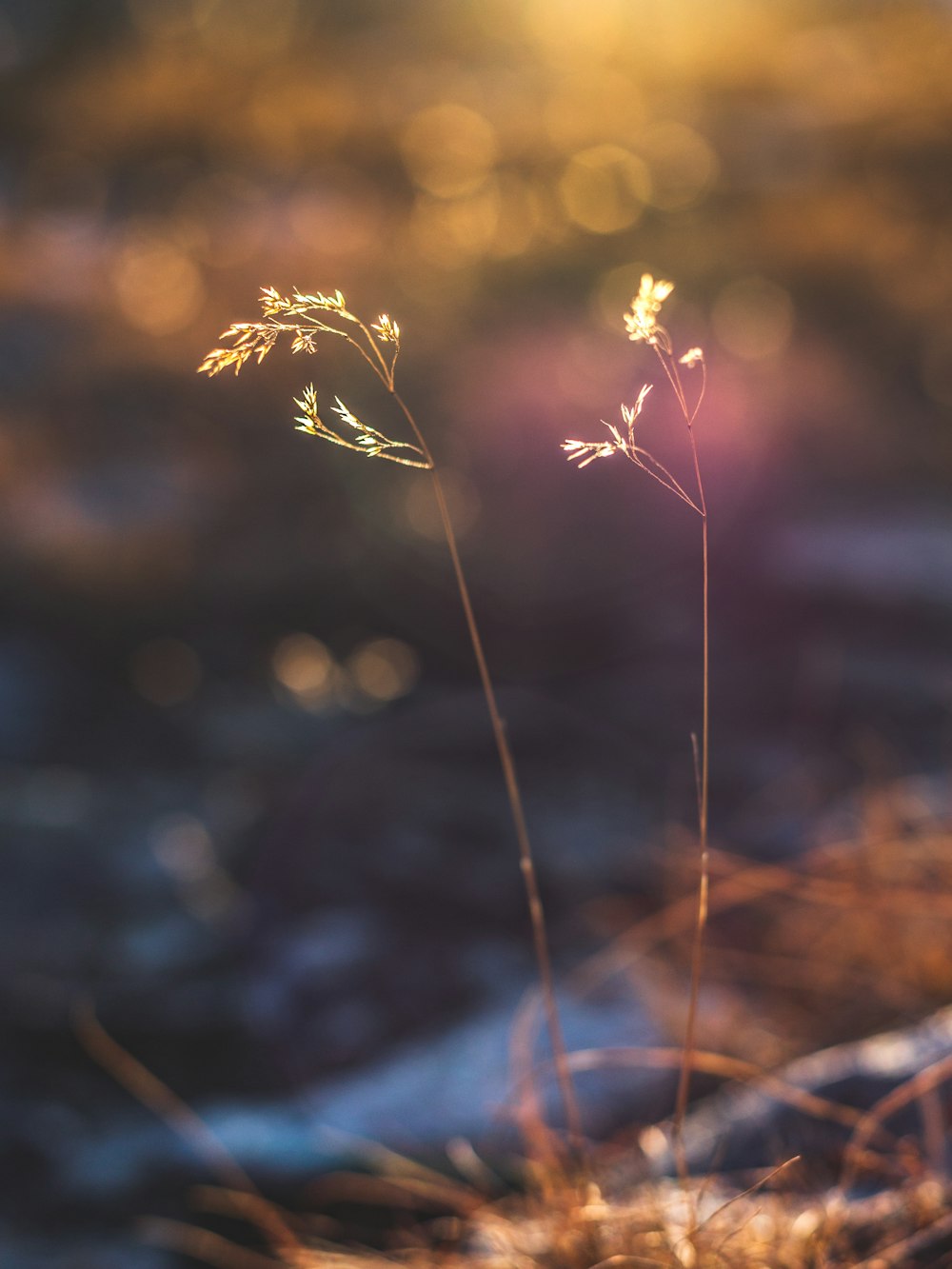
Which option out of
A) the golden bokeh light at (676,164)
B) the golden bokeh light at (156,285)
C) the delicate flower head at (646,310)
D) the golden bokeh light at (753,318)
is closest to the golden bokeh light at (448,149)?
the golden bokeh light at (676,164)

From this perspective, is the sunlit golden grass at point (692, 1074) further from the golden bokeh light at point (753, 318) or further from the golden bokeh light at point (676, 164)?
the golden bokeh light at point (676, 164)

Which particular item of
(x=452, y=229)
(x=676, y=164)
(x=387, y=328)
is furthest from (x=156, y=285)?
(x=387, y=328)

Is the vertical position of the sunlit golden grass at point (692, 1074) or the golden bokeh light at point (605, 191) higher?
the golden bokeh light at point (605, 191)

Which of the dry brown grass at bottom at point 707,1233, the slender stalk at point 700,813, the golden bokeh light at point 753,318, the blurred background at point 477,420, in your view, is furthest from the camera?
the golden bokeh light at point 753,318

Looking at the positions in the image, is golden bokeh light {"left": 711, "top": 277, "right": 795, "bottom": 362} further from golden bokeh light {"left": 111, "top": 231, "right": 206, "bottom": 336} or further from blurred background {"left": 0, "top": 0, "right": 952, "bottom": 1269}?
golden bokeh light {"left": 111, "top": 231, "right": 206, "bottom": 336}

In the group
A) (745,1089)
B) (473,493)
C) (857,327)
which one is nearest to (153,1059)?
(745,1089)

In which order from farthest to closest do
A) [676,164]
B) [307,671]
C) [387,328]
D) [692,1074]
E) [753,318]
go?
1. [676,164]
2. [753,318]
3. [307,671]
4. [692,1074]
5. [387,328]

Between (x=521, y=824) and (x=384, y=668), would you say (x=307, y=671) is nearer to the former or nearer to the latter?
(x=384, y=668)

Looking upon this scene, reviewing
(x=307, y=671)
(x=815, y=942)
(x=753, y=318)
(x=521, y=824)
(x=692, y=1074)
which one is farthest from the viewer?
(x=753, y=318)

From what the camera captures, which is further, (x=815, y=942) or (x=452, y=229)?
(x=452, y=229)

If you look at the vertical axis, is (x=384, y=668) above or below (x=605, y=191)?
below
